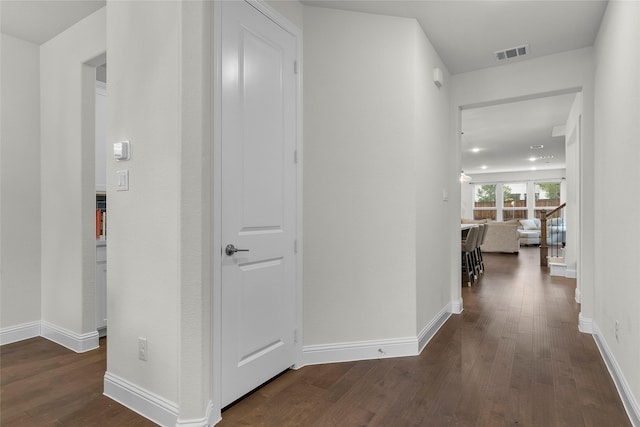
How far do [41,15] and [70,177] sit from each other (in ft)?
4.21

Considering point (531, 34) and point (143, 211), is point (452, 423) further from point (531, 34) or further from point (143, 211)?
point (531, 34)

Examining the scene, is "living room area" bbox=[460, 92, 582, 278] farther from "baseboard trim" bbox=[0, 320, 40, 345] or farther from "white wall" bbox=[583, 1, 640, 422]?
"baseboard trim" bbox=[0, 320, 40, 345]

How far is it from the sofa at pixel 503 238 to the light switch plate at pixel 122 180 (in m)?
9.52

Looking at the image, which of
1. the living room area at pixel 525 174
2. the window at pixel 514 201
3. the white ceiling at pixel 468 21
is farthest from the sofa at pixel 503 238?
the white ceiling at pixel 468 21

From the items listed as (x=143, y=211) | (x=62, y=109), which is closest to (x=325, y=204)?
(x=143, y=211)

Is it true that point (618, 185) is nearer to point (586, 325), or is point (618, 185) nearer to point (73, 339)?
point (586, 325)

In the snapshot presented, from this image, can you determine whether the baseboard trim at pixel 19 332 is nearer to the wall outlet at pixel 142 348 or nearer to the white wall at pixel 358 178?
the wall outlet at pixel 142 348

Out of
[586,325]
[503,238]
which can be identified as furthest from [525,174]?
[586,325]

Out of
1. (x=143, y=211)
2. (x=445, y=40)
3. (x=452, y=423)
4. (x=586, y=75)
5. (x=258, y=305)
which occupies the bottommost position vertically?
(x=452, y=423)

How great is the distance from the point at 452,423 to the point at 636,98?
2.01 metres

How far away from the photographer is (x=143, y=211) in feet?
6.52

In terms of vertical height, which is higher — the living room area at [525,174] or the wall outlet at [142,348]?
the living room area at [525,174]

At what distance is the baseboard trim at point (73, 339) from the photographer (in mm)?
2955

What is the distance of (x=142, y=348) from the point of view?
1.99 m
